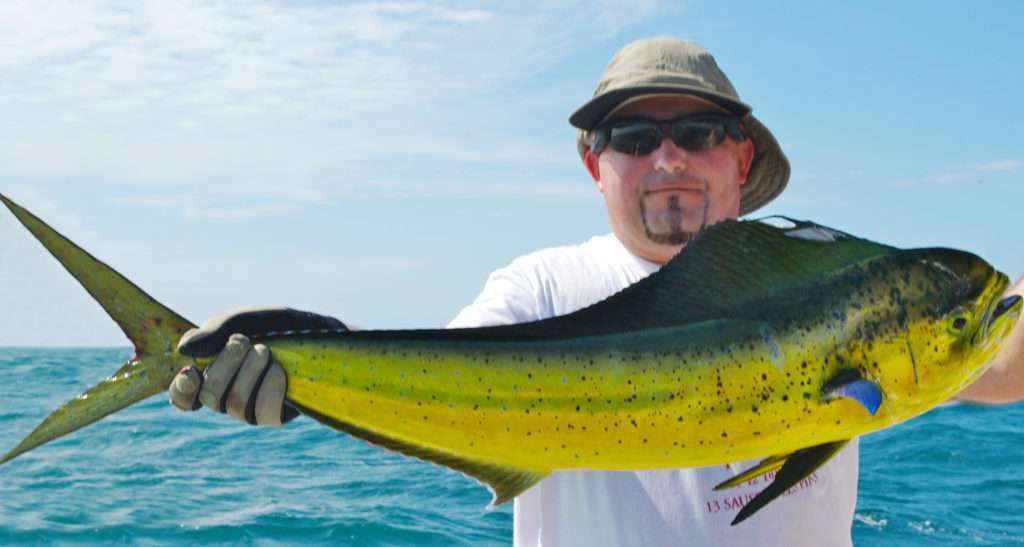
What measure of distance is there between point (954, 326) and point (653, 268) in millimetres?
1618

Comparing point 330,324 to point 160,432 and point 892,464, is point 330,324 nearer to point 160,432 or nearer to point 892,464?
point 892,464

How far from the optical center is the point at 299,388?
2045 mm

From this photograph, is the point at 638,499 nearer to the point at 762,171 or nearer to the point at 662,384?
the point at 662,384

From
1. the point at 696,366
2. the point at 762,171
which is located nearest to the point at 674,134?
the point at 762,171

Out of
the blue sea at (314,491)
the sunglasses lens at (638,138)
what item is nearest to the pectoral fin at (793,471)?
the sunglasses lens at (638,138)

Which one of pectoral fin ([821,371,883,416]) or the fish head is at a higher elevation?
the fish head

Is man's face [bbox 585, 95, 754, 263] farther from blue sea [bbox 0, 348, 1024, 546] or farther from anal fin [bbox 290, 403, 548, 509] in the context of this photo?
blue sea [bbox 0, 348, 1024, 546]

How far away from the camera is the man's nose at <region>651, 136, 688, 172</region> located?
10.3 feet

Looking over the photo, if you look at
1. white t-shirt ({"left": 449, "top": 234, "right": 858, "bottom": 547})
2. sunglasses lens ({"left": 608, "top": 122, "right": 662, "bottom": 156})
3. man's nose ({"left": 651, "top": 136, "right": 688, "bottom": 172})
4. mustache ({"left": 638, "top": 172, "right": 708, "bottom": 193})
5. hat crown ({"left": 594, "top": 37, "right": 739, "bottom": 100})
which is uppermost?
hat crown ({"left": 594, "top": 37, "right": 739, "bottom": 100})

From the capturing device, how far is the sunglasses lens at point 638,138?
10.5 ft

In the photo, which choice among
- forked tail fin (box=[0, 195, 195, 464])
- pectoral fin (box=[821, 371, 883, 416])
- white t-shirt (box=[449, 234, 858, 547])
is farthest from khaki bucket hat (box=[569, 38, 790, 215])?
forked tail fin (box=[0, 195, 195, 464])

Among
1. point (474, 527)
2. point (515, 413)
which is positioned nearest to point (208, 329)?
point (515, 413)

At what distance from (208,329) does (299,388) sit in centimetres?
26

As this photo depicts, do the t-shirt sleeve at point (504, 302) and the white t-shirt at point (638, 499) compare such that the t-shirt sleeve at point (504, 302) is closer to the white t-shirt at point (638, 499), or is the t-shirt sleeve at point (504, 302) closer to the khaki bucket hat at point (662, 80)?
the white t-shirt at point (638, 499)
